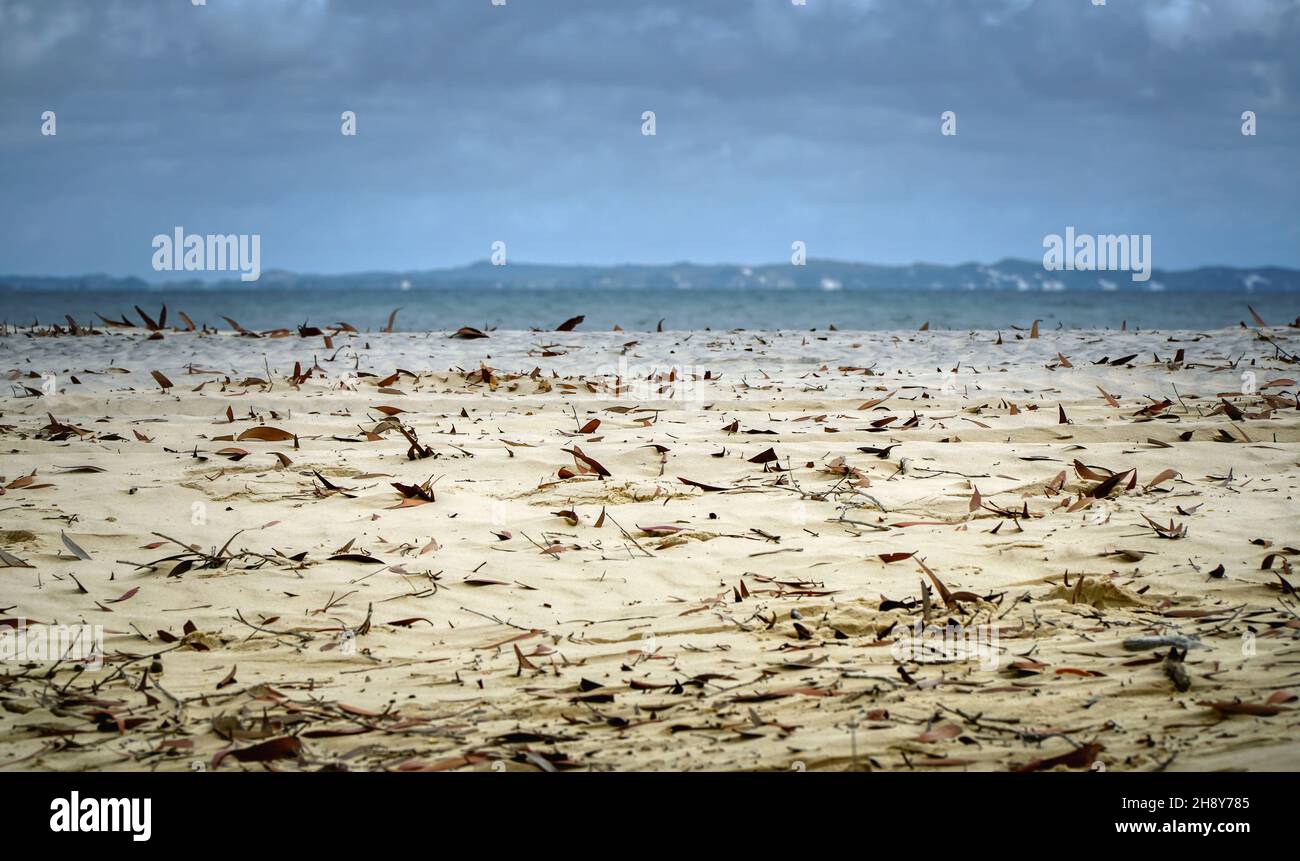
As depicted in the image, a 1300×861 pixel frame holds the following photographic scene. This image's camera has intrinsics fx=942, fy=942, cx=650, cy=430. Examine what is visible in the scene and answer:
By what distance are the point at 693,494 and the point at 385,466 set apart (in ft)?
5.29

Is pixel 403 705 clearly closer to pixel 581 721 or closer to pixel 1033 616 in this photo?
pixel 581 721

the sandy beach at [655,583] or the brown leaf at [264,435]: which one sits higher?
the brown leaf at [264,435]

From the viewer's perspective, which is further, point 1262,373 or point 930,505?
point 1262,373

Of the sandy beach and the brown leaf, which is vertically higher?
the brown leaf

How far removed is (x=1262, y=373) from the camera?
7578 mm

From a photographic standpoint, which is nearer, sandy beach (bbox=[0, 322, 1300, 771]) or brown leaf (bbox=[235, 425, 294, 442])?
sandy beach (bbox=[0, 322, 1300, 771])

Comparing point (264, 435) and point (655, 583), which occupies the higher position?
point (264, 435)

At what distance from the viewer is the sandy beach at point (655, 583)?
2.15m

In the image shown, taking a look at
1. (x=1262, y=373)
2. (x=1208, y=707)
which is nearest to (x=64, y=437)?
(x=1208, y=707)

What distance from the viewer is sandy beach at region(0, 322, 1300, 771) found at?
2150mm

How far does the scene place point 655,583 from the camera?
3254 mm

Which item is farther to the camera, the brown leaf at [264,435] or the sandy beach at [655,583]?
the brown leaf at [264,435]
